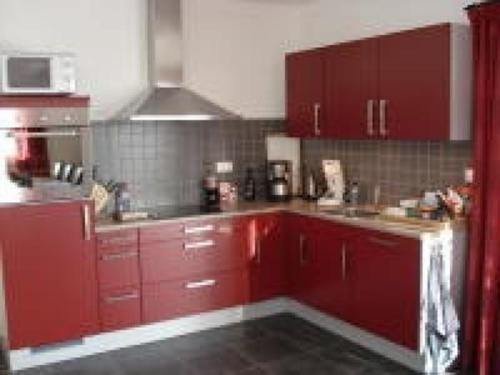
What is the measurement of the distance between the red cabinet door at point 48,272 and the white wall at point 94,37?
868mm

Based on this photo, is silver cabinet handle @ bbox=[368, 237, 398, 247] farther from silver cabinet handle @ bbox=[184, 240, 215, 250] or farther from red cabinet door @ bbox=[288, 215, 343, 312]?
silver cabinet handle @ bbox=[184, 240, 215, 250]

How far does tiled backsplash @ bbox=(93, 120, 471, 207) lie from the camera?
11.7 ft

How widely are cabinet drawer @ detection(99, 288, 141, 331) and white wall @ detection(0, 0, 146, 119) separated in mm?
1185

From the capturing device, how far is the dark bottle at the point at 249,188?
431cm

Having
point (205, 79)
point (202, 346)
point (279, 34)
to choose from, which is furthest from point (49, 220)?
point (279, 34)

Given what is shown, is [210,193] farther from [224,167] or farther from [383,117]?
[383,117]

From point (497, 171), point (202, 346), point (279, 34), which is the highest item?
point (279, 34)

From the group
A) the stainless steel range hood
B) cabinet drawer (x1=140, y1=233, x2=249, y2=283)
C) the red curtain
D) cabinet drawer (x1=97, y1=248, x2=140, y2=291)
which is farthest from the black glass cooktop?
the red curtain

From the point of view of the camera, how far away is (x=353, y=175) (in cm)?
412

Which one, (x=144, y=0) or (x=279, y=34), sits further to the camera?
(x=279, y=34)

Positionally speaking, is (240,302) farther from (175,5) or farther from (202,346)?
(175,5)

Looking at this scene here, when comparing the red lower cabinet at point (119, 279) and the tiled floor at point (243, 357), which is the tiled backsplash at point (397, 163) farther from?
the red lower cabinet at point (119, 279)

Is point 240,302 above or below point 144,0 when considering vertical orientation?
below

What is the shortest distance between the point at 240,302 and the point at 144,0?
2.17 meters
